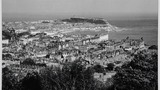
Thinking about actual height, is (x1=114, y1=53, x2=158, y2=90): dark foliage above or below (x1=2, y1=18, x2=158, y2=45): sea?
below

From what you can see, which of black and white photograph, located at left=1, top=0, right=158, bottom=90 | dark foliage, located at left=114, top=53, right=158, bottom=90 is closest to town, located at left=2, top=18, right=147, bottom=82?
black and white photograph, located at left=1, top=0, right=158, bottom=90

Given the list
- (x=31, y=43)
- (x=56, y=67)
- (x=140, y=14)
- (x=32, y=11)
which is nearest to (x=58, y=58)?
(x=56, y=67)

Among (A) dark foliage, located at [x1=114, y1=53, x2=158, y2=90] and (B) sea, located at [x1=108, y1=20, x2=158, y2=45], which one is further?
(B) sea, located at [x1=108, y1=20, x2=158, y2=45]

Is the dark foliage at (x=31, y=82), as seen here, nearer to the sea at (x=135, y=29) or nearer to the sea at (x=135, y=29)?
the sea at (x=135, y=29)

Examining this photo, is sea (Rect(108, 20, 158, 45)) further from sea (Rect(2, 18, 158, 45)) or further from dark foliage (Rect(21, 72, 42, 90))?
dark foliage (Rect(21, 72, 42, 90))

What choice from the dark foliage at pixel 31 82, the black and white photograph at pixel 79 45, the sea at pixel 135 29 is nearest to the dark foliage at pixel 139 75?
the black and white photograph at pixel 79 45

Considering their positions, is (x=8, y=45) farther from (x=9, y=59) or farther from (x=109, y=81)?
(x=109, y=81)

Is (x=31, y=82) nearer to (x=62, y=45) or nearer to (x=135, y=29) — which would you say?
(x=62, y=45)

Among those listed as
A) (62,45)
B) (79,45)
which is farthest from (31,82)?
(79,45)
